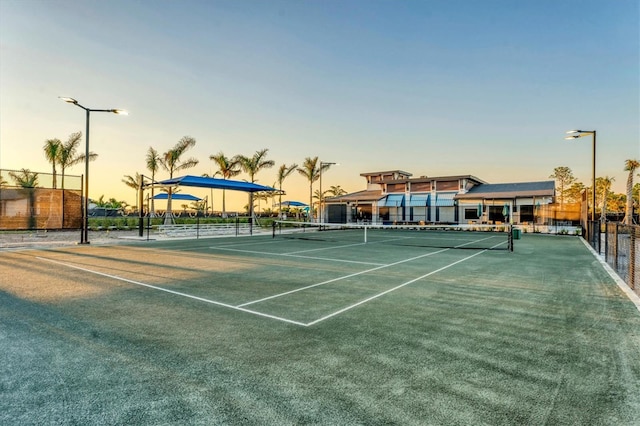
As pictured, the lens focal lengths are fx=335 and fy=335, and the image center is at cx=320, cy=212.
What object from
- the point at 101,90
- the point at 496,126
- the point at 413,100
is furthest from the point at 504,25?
the point at 101,90

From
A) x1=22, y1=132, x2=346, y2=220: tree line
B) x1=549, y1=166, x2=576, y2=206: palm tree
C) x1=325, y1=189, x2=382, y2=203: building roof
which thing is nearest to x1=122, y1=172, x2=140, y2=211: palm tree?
x1=22, y1=132, x2=346, y2=220: tree line

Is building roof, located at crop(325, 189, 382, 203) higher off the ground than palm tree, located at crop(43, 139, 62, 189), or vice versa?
palm tree, located at crop(43, 139, 62, 189)

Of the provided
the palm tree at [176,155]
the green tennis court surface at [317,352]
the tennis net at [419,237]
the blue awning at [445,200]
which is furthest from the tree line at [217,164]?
the green tennis court surface at [317,352]

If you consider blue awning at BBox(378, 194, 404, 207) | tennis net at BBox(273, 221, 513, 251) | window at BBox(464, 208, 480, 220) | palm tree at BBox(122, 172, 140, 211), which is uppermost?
palm tree at BBox(122, 172, 140, 211)

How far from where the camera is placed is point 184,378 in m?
3.24

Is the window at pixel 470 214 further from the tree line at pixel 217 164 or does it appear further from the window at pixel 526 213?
the tree line at pixel 217 164

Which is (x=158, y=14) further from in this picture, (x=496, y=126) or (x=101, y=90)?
(x=496, y=126)

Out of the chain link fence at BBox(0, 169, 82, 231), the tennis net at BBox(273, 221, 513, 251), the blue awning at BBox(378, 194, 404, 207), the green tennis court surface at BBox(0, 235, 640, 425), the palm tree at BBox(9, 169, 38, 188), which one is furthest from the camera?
the blue awning at BBox(378, 194, 404, 207)

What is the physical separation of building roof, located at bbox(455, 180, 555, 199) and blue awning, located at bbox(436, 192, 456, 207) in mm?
1603

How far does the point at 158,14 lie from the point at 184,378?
60.4ft

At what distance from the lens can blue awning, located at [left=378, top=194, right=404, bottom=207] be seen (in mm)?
43775

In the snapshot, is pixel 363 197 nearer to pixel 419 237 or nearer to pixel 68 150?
pixel 419 237

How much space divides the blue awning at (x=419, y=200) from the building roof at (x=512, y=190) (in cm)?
426

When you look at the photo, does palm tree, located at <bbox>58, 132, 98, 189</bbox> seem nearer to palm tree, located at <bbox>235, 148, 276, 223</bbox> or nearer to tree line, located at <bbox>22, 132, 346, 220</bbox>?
tree line, located at <bbox>22, 132, 346, 220</bbox>
